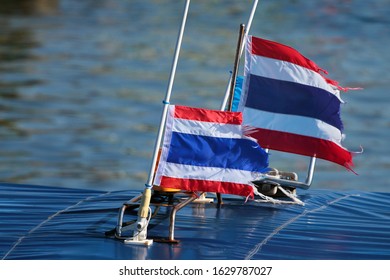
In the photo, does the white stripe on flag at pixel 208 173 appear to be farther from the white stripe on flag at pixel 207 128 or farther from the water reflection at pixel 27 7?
the water reflection at pixel 27 7

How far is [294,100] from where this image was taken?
25.8ft

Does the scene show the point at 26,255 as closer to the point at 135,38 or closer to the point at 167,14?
the point at 135,38

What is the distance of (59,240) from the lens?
7137mm

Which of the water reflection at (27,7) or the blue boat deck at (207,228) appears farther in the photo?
the water reflection at (27,7)

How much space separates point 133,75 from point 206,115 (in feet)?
55.1

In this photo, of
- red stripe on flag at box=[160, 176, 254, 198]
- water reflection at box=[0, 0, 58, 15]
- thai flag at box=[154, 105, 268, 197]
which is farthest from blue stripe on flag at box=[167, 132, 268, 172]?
water reflection at box=[0, 0, 58, 15]

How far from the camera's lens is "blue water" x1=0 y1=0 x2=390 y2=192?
54.7ft

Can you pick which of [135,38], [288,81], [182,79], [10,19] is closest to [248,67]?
[288,81]

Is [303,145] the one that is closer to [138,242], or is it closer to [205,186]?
[205,186]

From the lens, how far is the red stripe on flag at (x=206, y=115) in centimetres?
697

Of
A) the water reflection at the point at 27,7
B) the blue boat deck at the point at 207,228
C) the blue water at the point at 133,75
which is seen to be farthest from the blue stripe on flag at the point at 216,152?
the water reflection at the point at 27,7

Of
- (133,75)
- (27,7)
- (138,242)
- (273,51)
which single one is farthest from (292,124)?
(27,7)

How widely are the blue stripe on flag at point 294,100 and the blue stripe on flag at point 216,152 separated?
0.82 meters
